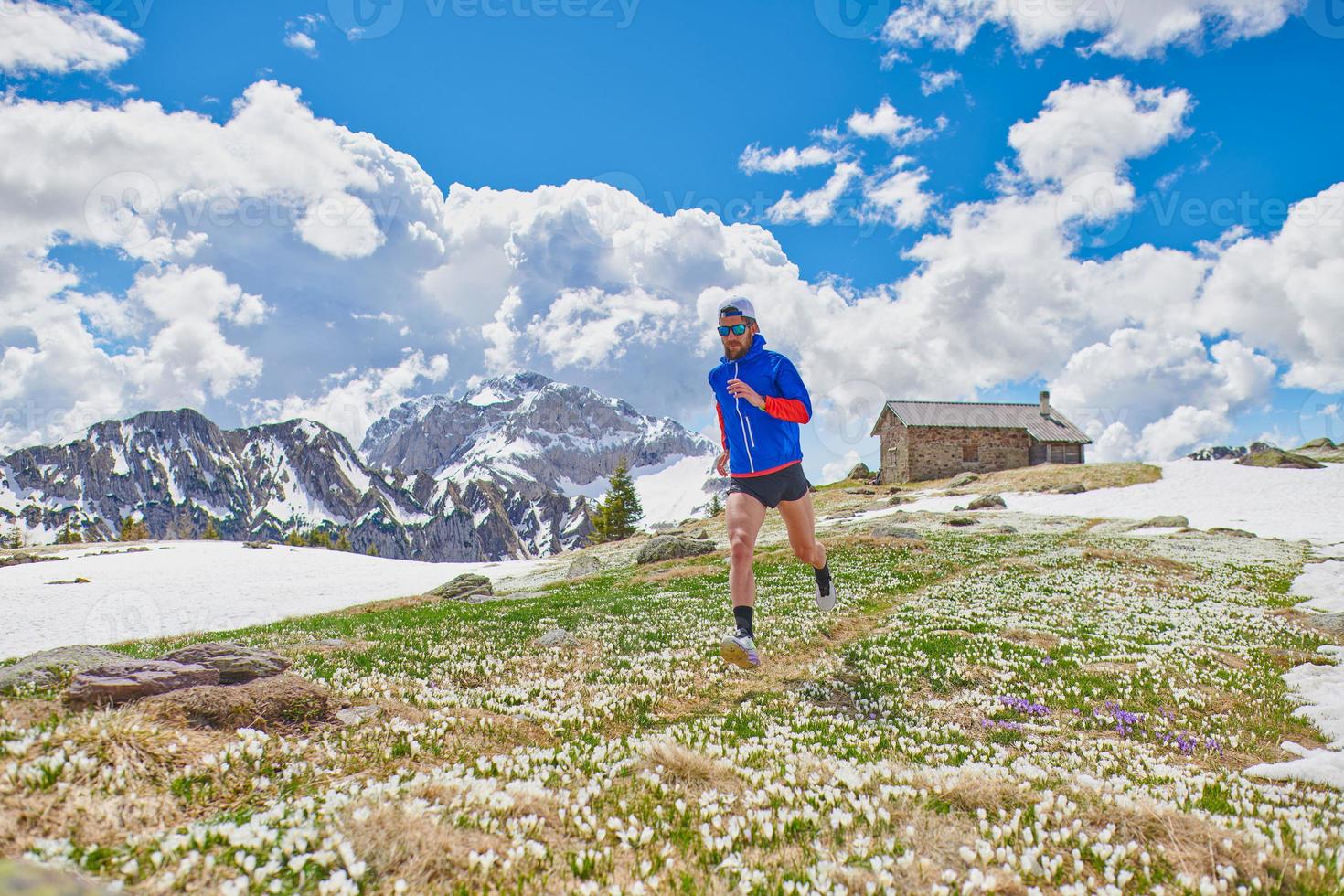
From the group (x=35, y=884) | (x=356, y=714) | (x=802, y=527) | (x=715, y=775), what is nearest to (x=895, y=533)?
(x=802, y=527)

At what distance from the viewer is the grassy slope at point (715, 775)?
4391mm

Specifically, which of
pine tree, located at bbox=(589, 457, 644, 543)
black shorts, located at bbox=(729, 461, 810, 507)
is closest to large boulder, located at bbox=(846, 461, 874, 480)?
pine tree, located at bbox=(589, 457, 644, 543)

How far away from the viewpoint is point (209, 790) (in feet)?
17.3

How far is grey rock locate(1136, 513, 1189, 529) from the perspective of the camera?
48969 millimetres

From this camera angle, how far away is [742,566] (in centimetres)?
1091

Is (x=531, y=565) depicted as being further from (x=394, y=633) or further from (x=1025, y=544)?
(x=394, y=633)

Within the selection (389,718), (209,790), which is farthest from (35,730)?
(389,718)

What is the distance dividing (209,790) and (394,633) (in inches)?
536

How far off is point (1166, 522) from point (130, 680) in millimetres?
58491

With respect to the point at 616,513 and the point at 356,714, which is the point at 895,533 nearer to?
the point at 356,714

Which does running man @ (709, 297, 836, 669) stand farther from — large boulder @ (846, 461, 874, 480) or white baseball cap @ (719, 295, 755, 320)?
large boulder @ (846, 461, 874, 480)

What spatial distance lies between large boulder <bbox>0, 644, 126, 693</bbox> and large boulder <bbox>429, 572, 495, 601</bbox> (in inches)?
932

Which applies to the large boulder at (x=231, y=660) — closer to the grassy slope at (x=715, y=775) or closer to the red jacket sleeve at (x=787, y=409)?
the grassy slope at (x=715, y=775)

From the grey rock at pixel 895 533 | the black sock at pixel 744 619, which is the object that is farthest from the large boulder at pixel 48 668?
the grey rock at pixel 895 533
